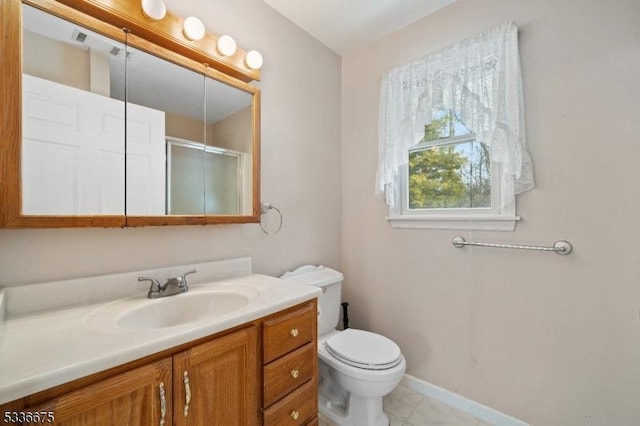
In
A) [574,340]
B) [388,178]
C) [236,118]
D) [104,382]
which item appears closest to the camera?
[104,382]

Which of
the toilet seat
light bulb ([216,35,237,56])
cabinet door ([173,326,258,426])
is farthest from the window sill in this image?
light bulb ([216,35,237,56])

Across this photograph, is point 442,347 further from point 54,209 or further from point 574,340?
point 54,209

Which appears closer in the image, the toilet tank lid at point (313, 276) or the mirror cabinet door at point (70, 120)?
the mirror cabinet door at point (70, 120)

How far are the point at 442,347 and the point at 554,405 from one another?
55 cm

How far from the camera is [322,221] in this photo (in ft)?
6.79

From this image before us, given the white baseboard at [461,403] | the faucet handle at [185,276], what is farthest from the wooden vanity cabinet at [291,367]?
the white baseboard at [461,403]

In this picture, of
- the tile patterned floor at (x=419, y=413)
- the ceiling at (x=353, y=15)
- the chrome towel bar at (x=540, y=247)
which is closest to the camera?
the chrome towel bar at (x=540, y=247)

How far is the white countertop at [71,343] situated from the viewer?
574 mm

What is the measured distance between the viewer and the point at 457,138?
5.59 feet

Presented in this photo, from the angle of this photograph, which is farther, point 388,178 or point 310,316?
point 388,178

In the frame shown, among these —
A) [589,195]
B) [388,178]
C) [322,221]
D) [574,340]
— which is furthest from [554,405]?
[322,221]

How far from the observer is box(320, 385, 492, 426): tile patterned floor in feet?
5.09

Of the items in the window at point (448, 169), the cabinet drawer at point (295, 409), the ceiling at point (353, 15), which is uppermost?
the ceiling at point (353, 15)

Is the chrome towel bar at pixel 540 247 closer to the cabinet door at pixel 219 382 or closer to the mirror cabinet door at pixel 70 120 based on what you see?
the cabinet door at pixel 219 382
